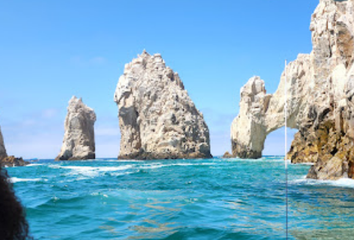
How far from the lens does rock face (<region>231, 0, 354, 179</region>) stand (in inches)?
793

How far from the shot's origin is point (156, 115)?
9069 cm

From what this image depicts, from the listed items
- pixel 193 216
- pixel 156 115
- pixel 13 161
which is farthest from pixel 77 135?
pixel 193 216

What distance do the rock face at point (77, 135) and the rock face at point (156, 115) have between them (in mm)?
13512

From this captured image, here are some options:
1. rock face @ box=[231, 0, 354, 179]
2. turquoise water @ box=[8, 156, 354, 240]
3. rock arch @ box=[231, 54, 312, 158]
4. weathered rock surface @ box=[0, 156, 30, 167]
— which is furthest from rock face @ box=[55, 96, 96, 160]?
turquoise water @ box=[8, 156, 354, 240]

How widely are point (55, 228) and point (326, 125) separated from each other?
2313cm

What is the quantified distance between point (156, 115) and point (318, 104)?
5825cm

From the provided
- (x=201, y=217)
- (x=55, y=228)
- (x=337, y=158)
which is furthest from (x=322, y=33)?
(x=55, y=228)

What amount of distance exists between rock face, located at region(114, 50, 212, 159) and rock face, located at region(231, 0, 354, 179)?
11.8 metres

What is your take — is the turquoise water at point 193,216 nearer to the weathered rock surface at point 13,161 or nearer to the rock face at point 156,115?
the weathered rock surface at point 13,161

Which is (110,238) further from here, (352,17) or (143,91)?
(143,91)

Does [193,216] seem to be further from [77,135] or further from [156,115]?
[77,135]

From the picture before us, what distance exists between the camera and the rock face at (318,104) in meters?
20.1

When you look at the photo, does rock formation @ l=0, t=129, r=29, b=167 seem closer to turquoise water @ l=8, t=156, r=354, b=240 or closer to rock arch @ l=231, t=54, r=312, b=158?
rock arch @ l=231, t=54, r=312, b=158

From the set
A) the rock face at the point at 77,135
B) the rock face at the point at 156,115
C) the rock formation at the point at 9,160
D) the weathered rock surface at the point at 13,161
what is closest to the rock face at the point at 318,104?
the rock face at the point at 156,115
